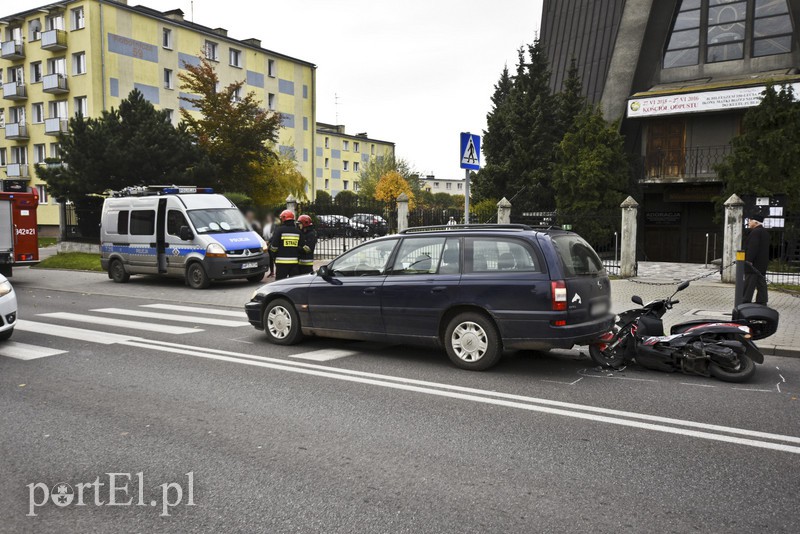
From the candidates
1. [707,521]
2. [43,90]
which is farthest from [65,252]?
[707,521]

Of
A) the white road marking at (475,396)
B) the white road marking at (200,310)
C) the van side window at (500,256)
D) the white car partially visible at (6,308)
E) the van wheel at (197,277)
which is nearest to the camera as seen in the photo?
the white road marking at (475,396)

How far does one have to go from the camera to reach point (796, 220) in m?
15.8

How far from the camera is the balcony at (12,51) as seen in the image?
4400cm

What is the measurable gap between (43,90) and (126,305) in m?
35.8

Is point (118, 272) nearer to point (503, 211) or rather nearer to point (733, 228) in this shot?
point (503, 211)

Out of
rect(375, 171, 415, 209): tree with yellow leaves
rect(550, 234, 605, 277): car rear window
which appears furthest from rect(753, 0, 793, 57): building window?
rect(375, 171, 415, 209): tree with yellow leaves

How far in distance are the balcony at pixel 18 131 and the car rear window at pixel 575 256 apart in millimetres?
47935

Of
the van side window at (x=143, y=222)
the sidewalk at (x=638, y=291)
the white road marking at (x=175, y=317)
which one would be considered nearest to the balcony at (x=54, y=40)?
the sidewalk at (x=638, y=291)

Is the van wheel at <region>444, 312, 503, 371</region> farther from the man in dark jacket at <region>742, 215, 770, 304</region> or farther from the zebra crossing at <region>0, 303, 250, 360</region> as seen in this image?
the man in dark jacket at <region>742, 215, 770, 304</region>

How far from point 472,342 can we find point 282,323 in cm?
286

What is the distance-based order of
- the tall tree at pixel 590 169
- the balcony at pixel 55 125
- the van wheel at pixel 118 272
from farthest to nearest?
the balcony at pixel 55 125
the tall tree at pixel 590 169
the van wheel at pixel 118 272

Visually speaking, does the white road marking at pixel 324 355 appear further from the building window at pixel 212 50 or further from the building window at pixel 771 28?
the building window at pixel 212 50

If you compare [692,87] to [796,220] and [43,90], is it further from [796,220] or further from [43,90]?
[43,90]

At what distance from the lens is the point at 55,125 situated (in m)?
42.0
